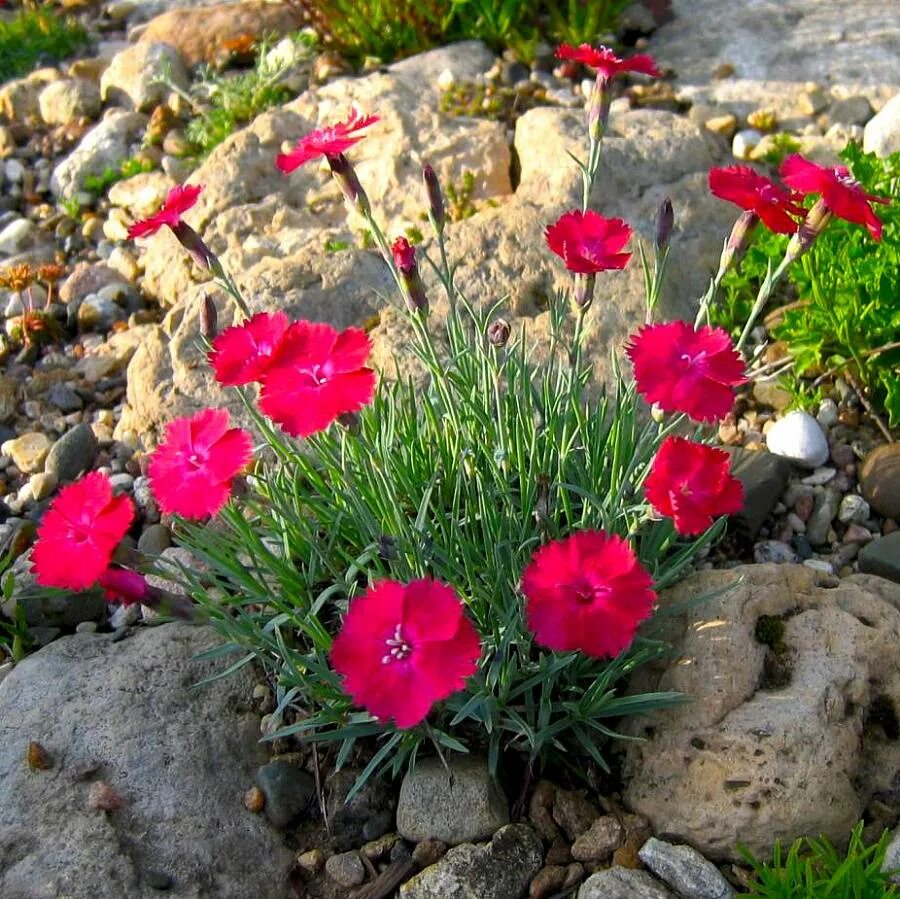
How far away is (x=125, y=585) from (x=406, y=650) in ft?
1.66

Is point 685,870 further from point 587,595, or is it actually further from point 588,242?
point 588,242

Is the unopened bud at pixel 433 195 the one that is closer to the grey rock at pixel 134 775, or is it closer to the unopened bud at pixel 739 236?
the unopened bud at pixel 739 236

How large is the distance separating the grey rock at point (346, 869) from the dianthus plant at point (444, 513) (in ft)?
0.65

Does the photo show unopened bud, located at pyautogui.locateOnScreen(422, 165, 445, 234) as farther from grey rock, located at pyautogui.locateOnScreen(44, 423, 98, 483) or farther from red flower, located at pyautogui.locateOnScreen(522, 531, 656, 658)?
grey rock, located at pyautogui.locateOnScreen(44, 423, 98, 483)

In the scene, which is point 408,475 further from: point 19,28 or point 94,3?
point 94,3

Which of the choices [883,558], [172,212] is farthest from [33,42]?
[883,558]

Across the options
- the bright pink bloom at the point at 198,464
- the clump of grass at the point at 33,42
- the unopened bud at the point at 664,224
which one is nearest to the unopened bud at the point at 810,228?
the unopened bud at the point at 664,224

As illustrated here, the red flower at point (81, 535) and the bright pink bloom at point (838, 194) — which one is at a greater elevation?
the bright pink bloom at point (838, 194)

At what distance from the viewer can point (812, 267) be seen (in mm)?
2988

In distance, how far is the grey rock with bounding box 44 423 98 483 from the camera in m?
3.18

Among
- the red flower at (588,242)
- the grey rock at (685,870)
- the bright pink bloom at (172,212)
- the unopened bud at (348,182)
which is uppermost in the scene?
the bright pink bloom at (172,212)

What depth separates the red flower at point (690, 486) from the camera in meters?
1.68

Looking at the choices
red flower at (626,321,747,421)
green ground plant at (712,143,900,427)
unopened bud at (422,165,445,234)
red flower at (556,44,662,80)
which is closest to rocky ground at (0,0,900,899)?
green ground plant at (712,143,900,427)

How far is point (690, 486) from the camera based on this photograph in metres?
1.72
